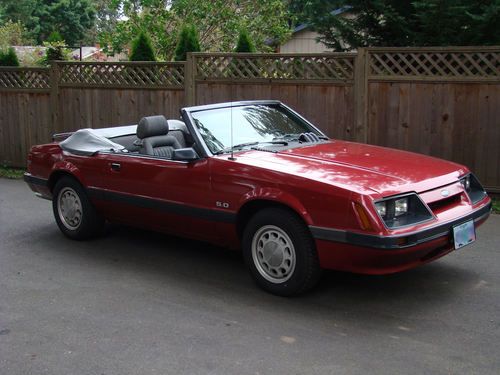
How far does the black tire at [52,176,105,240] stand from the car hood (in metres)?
2.12

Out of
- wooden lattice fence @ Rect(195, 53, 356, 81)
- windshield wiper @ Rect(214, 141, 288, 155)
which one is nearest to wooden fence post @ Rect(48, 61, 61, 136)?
wooden lattice fence @ Rect(195, 53, 356, 81)

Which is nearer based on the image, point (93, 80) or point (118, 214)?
point (118, 214)

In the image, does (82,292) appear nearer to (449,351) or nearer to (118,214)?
(118,214)

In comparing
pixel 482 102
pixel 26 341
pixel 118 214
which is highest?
pixel 482 102

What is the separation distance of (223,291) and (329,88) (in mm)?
4739

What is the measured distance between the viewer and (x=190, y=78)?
10484mm

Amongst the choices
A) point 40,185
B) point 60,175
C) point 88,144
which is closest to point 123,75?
point 40,185

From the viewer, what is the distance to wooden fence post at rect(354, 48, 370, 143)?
9000 mm

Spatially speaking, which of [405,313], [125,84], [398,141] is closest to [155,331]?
[405,313]

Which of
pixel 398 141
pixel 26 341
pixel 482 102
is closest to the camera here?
pixel 26 341

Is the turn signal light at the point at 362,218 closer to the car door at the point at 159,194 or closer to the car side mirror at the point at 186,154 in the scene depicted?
the car door at the point at 159,194

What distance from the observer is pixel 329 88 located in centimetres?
934

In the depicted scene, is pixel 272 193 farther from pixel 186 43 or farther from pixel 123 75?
pixel 186 43

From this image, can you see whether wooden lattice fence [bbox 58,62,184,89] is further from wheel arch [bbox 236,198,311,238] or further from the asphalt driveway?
wheel arch [bbox 236,198,311,238]
